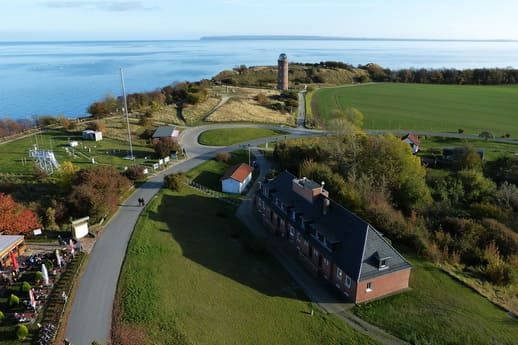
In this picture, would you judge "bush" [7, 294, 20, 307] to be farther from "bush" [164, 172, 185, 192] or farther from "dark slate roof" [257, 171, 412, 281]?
"dark slate roof" [257, 171, 412, 281]

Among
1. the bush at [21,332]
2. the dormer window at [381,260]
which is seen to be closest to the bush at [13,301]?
the bush at [21,332]

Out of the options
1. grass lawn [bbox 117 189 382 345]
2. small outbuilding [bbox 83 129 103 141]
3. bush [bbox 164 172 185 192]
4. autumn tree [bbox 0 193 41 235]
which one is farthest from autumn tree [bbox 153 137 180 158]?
autumn tree [bbox 0 193 41 235]

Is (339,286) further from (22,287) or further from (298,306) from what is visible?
(22,287)

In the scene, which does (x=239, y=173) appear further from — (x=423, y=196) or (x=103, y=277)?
(x=103, y=277)

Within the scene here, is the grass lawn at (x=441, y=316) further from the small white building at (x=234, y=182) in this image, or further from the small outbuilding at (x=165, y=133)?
the small outbuilding at (x=165, y=133)

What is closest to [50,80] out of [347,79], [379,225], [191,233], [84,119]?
[84,119]

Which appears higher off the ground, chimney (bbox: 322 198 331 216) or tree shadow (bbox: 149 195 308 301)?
chimney (bbox: 322 198 331 216)

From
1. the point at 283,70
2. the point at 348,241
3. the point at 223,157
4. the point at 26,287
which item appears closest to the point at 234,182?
the point at 223,157
